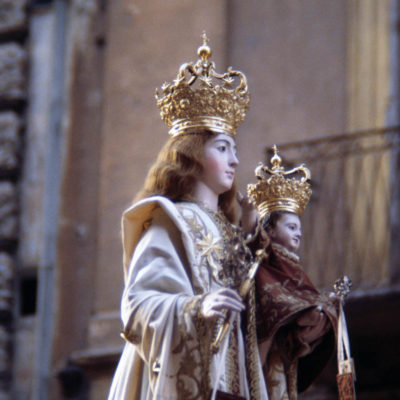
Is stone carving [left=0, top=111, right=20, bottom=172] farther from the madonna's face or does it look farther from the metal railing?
the madonna's face

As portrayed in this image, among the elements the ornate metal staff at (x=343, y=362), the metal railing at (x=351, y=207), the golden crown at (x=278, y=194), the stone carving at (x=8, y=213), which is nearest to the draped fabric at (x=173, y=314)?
the ornate metal staff at (x=343, y=362)

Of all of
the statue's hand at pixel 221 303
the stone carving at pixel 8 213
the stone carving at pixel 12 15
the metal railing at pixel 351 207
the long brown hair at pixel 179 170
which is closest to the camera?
the statue's hand at pixel 221 303

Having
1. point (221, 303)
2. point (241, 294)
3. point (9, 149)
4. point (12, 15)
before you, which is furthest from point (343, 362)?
point (12, 15)

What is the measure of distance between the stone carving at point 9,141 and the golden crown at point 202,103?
3190 millimetres

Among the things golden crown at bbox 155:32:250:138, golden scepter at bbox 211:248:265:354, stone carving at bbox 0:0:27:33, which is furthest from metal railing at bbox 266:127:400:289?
golden scepter at bbox 211:248:265:354

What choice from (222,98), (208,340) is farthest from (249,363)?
(222,98)

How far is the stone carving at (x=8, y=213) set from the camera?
26.3 ft

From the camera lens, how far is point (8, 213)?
8047mm

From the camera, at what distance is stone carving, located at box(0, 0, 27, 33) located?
841cm

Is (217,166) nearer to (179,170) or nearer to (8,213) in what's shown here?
(179,170)

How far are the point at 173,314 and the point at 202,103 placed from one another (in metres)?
0.87

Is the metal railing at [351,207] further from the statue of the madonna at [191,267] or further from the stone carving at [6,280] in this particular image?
the statue of the madonna at [191,267]

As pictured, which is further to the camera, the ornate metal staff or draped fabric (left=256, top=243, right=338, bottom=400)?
draped fabric (left=256, top=243, right=338, bottom=400)

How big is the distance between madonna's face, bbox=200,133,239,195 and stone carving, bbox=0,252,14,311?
317 cm
